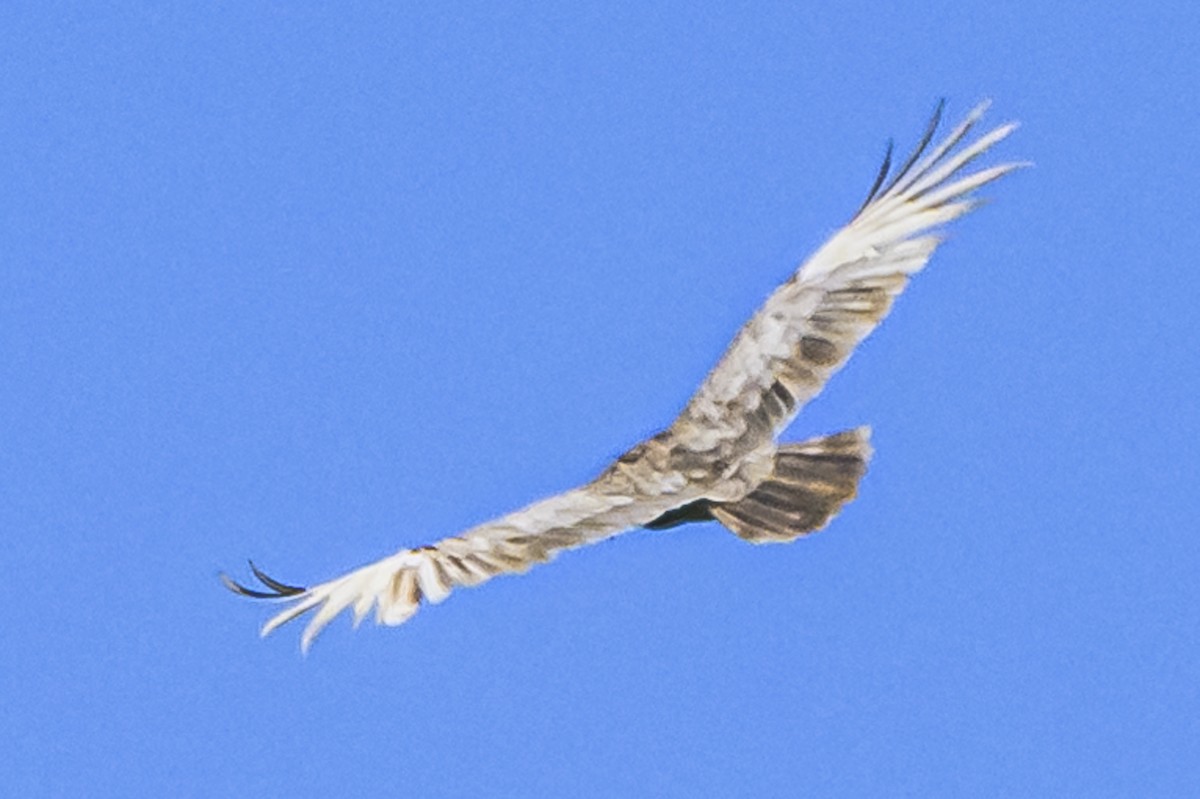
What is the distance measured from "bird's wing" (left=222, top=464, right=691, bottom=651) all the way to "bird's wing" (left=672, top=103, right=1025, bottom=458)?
1.44 metres

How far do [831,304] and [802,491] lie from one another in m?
1.30

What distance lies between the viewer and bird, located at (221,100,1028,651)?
16.2m

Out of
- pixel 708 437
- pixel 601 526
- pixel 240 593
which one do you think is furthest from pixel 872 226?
pixel 240 593

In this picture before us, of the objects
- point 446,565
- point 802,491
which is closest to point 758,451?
point 802,491

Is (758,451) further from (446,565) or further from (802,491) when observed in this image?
(446,565)

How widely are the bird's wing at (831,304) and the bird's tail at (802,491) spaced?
243mm

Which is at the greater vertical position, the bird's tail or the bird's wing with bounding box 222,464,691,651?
the bird's tail

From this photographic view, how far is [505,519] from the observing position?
16.4 metres

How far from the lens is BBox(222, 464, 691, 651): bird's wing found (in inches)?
631

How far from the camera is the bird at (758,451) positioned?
53.2 feet

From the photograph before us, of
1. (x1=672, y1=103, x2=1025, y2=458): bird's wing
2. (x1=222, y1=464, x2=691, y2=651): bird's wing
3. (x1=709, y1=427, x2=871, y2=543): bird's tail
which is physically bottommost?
(x1=222, y1=464, x2=691, y2=651): bird's wing

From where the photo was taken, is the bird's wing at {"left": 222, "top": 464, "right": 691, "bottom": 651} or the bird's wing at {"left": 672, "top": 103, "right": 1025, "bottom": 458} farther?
the bird's wing at {"left": 672, "top": 103, "right": 1025, "bottom": 458}

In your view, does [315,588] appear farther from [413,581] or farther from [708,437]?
[708,437]

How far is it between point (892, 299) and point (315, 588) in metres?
4.00
